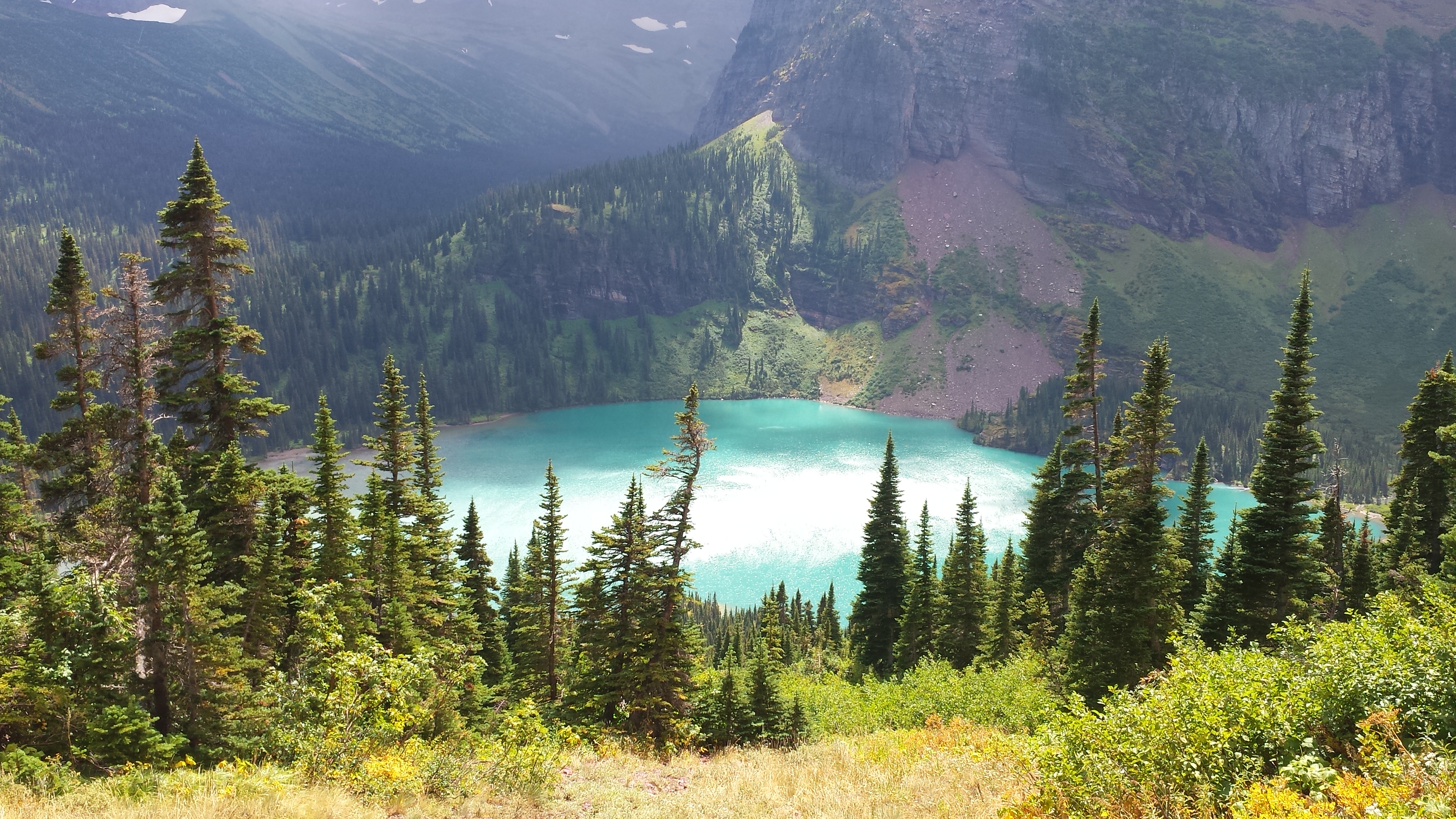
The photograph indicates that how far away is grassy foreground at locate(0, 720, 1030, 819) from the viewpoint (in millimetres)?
11922

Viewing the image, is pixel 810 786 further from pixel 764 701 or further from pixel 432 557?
pixel 432 557

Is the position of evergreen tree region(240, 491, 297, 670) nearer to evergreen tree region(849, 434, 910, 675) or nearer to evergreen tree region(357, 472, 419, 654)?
evergreen tree region(357, 472, 419, 654)

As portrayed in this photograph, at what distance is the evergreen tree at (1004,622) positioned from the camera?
42219 millimetres

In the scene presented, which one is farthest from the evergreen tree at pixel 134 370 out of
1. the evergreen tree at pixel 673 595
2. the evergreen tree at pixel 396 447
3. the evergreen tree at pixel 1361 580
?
the evergreen tree at pixel 1361 580

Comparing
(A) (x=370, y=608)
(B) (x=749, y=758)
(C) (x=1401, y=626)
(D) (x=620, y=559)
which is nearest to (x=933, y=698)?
(B) (x=749, y=758)

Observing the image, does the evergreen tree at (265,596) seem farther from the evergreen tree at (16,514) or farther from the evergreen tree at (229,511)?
the evergreen tree at (16,514)


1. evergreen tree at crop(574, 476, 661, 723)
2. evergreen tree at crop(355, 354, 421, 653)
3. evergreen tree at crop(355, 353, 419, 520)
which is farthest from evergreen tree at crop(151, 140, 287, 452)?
evergreen tree at crop(574, 476, 661, 723)

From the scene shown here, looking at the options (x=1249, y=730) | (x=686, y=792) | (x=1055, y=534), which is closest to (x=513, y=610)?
(x=686, y=792)

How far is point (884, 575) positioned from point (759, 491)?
8921 cm

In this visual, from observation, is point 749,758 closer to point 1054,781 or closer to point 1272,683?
point 1054,781

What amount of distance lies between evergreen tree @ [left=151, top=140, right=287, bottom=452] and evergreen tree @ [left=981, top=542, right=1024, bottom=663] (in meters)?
37.7

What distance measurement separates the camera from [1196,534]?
39.8 metres

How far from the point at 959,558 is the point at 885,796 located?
33220 millimetres

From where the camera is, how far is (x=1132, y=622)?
2573 cm
